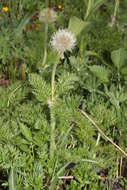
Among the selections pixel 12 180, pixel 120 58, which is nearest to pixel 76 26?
pixel 120 58

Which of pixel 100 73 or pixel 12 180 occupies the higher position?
pixel 100 73

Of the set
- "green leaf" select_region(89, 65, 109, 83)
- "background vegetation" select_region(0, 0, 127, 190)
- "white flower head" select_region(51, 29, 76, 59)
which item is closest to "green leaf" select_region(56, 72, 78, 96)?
"background vegetation" select_region(0, 0, 127, 190)

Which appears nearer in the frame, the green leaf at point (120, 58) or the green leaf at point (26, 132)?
the green leaf at point (26, 132)

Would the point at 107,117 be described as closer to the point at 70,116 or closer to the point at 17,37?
the point at 70,116

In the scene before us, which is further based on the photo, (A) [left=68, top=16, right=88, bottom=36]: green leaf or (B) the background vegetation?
(A) [left=68, top=16, right=88, bottom=36]: green leaf

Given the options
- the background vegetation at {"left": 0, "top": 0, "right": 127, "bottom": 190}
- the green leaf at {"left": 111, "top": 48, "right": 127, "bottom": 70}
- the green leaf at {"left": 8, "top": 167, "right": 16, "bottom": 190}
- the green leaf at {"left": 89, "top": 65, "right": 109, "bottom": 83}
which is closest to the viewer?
the green leaf at {"left": 8, "top": 167, "right": 16, "bottom": 190}

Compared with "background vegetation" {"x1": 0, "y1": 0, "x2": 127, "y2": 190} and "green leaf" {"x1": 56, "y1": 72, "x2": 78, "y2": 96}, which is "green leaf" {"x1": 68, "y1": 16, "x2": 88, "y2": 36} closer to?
"background vegetation" {"x1": 0, "y1": 0, "x2": 127, "y2": 190}

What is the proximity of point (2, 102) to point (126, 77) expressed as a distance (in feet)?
2.13

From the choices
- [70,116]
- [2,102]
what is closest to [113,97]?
[70,116]

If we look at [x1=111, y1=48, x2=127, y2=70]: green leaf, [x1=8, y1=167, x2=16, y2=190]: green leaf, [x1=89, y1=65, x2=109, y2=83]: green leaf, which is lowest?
[x1=8, y1=167, x2=16, y2=190]: green leaf

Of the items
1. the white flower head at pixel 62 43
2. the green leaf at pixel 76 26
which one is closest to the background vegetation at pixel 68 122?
the green leaf at pixel 76 26

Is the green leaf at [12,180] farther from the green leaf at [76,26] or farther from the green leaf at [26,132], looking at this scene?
the green leaf at [76,26]

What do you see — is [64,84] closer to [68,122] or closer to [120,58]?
[68,122]

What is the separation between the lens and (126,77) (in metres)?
2.16
